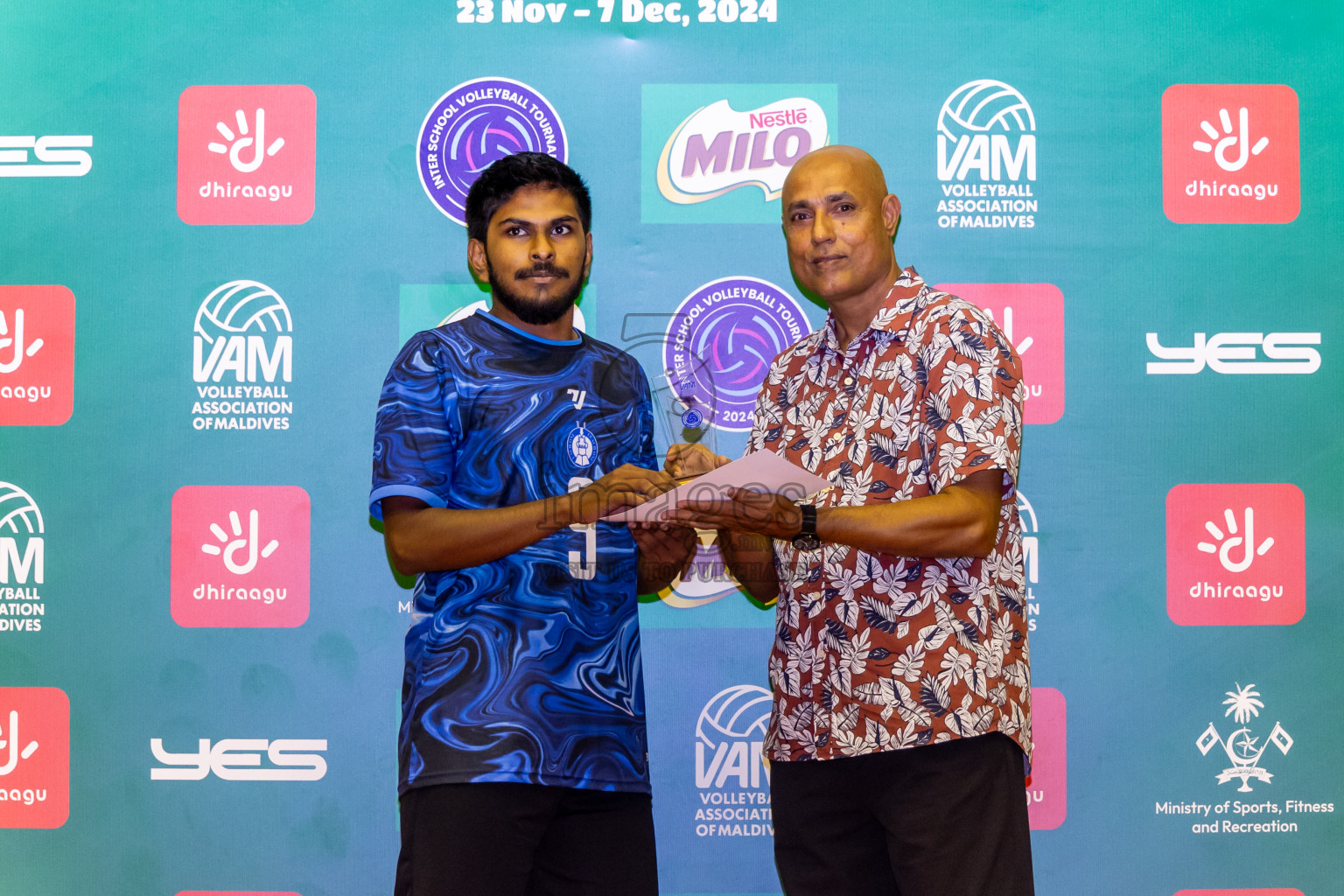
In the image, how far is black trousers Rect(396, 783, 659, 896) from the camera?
5.73 ft

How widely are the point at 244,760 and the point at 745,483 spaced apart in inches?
70.2

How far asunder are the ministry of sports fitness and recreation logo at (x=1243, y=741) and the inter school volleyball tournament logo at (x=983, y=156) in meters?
1.46

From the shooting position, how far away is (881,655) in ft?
5.75

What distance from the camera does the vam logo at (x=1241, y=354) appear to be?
8.55 feet

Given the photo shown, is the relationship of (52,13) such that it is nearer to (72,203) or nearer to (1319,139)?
(72,203)

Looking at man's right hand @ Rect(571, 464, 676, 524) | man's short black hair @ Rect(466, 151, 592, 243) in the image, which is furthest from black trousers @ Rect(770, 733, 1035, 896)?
man's short black hair @ Rect(466, 151, 592, 243)

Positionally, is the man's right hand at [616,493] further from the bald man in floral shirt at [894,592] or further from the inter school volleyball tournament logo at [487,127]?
the inter school volleyball tournament logo at [487,127]

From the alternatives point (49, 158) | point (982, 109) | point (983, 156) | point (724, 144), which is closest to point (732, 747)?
point (724, 144)

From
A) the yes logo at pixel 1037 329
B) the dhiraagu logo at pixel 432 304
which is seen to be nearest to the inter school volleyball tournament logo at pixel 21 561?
the dhiraagu logo at pixel 432 304

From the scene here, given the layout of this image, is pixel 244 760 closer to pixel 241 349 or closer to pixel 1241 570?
pixel 241 349

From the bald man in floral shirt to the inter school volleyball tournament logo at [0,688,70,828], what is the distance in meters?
2.02

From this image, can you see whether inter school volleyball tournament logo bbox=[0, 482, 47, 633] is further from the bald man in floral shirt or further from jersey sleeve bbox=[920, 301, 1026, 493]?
jersey sleeve bbox=[920, 301, 1026, 493]

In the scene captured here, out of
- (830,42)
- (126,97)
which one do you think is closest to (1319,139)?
(830,42)

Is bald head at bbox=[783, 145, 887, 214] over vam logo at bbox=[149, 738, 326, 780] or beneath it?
over
